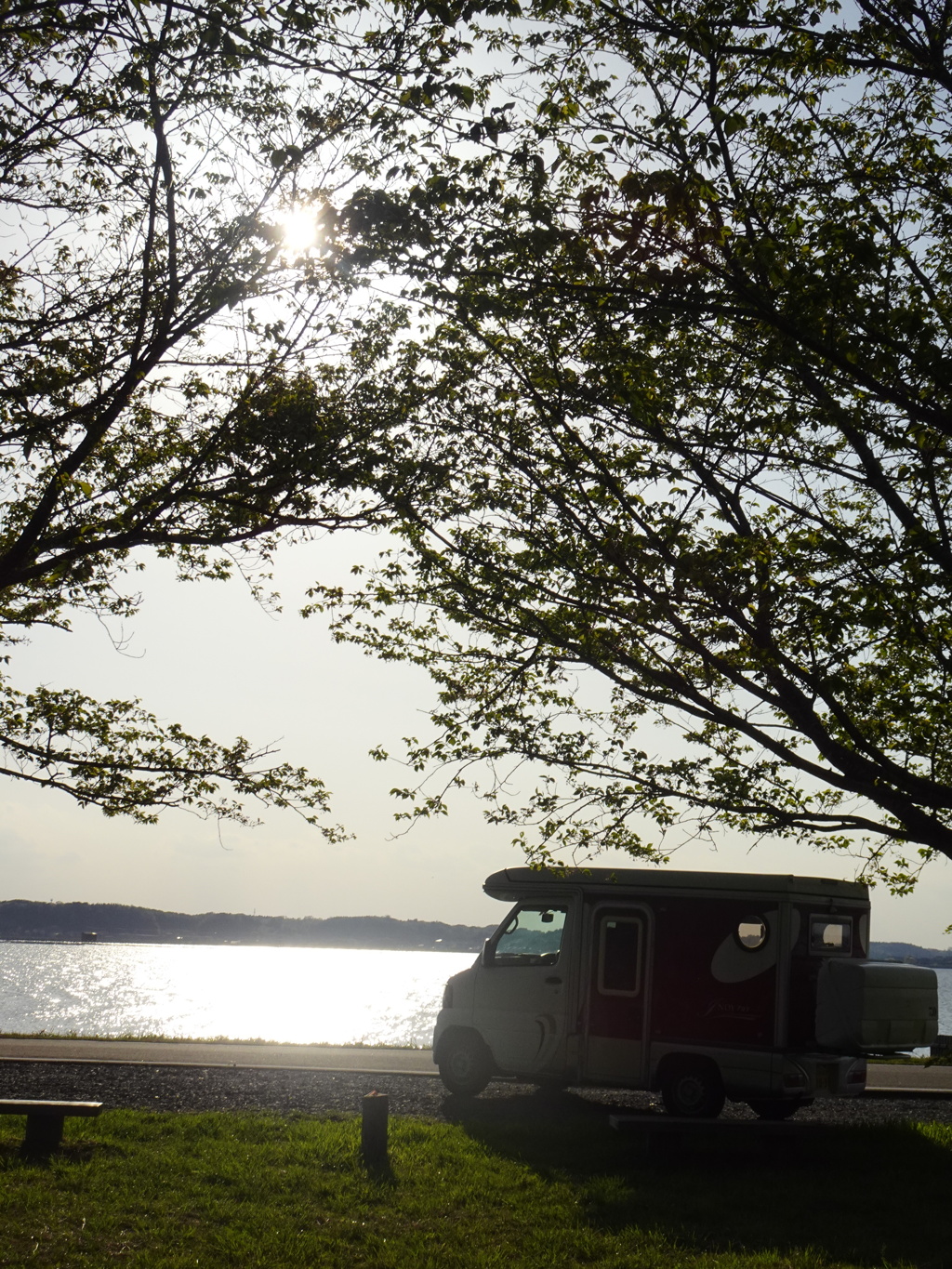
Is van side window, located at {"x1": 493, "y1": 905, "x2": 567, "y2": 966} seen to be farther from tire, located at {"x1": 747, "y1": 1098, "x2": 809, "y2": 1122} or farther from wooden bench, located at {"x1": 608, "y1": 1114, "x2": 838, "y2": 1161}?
wooden bench, located at {"x1": 608, "y1": 1114, "x2": 838, "y2": 1161}

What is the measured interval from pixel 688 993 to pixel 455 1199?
15.0 ft

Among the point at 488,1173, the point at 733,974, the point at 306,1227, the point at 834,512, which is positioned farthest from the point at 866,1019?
the point at 306,1227

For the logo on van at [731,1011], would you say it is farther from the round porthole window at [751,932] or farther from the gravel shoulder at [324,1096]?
the gravel shoulder at [324,1096]

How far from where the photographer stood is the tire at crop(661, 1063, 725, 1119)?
38.7ft

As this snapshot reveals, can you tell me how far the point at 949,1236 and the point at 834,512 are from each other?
23.3ft

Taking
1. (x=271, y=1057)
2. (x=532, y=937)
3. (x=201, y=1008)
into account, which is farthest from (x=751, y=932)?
(x=201, y=1008)

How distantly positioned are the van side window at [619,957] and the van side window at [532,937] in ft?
1.93

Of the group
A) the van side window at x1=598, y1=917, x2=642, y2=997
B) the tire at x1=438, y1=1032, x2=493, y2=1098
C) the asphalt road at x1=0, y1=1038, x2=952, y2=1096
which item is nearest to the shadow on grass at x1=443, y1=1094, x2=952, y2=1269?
the tire at x1=438, y1=1032, x2=493, y2=1098

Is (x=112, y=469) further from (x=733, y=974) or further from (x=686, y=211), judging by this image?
(x=733, y=974)

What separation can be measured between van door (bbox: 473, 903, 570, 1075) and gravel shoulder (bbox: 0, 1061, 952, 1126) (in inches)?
24.2

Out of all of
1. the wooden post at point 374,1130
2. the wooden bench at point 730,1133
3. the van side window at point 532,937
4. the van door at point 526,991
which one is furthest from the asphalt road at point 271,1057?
the wooden post at point 374,1130

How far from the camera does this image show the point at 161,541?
10.6m

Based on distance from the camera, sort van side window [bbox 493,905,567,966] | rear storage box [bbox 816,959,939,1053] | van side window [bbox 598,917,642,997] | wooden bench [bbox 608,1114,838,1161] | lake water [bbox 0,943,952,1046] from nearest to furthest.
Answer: wooden bench [bbox 608,1114,838,1161] < rear storage box [bbox 816,959,939,1053] < van side window [bbox 598,917,642,997] < van side window [bbox 493,905,567,966] < lake water [bbox 0,943,952,1046]

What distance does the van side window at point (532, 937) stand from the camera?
13.2 metres
